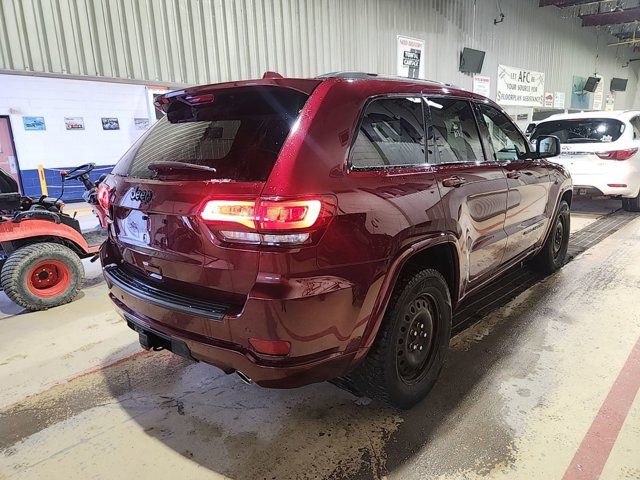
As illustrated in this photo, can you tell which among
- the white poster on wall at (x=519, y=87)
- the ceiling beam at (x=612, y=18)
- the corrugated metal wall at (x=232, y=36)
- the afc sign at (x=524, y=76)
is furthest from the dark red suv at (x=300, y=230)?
the ceiling beam at (x=612, y=18)

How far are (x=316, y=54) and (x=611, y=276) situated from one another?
6.61 metres

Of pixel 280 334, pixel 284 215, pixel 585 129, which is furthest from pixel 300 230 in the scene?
pixel 585 129

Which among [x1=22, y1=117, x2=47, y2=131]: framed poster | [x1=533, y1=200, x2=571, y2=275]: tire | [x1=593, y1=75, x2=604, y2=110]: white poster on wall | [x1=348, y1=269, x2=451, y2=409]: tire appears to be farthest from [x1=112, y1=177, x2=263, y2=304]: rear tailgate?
[x1=593, y1=75, x2=604, y2=110]: white poster on wall

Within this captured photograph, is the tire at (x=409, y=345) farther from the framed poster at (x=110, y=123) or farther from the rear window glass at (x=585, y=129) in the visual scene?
the framed poster at (x=110, y=123)

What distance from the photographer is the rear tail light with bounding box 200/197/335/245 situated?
1.59 metres

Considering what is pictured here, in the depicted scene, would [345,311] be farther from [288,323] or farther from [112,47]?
[112,47]

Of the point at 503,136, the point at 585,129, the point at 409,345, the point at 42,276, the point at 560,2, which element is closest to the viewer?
the point at 409,345

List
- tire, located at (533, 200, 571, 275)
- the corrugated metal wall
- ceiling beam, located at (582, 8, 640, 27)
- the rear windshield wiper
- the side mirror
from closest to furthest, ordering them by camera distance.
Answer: the rear windshield wiper
the side mirror
tire, located at (533, 200, 571, 275)
the corrugated metal wall
ceiling beam, located at (582, 8, 640, 27)

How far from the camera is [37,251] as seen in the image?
12.4ft

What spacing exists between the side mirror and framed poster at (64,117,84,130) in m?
8.44

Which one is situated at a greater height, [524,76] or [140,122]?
[524,76]

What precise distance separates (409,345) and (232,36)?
6.76 meters

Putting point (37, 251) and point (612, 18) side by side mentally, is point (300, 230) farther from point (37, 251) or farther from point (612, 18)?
point (612, 18)

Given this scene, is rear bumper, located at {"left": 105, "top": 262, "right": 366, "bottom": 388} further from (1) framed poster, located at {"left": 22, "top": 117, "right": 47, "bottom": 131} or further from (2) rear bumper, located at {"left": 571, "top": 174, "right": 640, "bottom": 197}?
(1) framed poster, located at {"left": 22, "top": 117, "right": 47, "bottom": 131}
